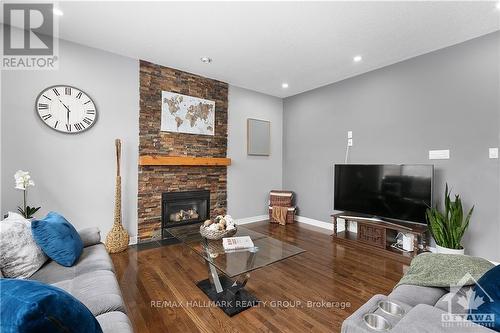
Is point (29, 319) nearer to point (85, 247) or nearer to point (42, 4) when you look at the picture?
point (85, 247)

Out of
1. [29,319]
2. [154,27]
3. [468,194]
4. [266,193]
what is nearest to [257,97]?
[266,193]

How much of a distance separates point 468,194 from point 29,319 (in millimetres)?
3952

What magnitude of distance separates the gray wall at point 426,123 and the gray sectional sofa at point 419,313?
2.16 metres

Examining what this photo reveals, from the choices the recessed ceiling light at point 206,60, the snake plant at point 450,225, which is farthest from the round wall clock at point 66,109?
the snake plant at point 450,225

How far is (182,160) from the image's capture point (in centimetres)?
375

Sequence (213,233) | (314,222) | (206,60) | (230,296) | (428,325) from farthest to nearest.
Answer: (314,222) < (206,60) < (213,233) < (230,296) < (428,325)

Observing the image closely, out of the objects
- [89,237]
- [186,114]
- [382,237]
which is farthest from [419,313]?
[186,114]

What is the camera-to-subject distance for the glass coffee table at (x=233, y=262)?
5.82 feet

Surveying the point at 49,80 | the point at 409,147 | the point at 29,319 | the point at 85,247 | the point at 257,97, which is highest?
the point at 257,97

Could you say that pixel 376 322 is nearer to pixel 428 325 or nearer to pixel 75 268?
pixel 428 325

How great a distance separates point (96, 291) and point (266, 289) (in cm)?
142

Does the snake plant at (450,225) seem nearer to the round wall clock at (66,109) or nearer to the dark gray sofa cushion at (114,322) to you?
the dark gray sofa cushion at (114,322)

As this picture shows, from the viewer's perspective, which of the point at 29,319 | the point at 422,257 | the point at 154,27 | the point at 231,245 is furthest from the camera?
the point at 154,27

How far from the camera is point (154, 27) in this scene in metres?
2.62
